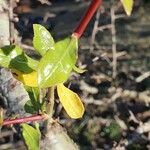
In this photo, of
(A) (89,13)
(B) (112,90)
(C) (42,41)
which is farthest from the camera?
(B) (112,90)

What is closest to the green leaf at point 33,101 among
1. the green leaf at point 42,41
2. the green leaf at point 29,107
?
the green leaf at point 29,107

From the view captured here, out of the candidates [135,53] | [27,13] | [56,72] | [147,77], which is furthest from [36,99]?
[27,13]

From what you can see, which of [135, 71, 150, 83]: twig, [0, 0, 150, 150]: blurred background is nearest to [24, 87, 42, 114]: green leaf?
[0, 0, 150, 150]: blurred background

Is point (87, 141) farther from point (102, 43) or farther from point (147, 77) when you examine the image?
point (102, 43)

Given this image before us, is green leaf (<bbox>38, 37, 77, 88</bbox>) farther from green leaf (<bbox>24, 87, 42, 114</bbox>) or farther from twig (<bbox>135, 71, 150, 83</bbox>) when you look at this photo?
twig (<bbox>135, 71, 150, 83</bbox>)

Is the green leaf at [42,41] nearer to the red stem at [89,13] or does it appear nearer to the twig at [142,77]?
the red stem at [89,13]

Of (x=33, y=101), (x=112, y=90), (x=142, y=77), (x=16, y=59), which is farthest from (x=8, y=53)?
(x=142, y=77)

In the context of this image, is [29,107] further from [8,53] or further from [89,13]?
[89,13]
